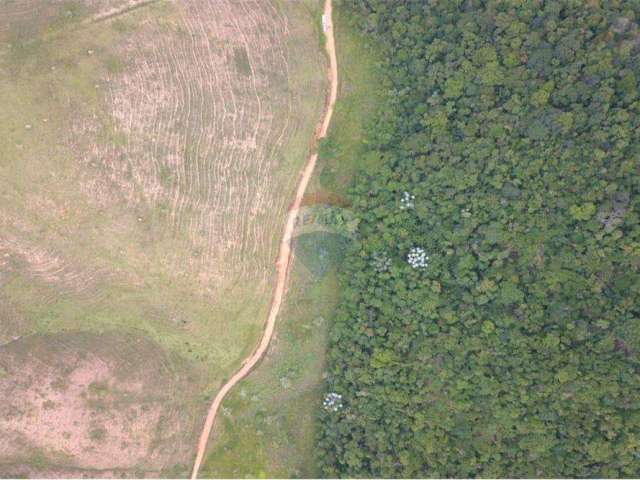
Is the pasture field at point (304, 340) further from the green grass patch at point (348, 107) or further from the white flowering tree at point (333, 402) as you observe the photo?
the white flowering tree at point (333, 402)

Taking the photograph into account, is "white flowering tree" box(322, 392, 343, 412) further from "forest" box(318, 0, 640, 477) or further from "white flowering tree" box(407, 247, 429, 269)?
"white flowering tree" box(407, 247, 429, 269)

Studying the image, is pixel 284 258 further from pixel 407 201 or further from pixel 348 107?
pixel 348 107

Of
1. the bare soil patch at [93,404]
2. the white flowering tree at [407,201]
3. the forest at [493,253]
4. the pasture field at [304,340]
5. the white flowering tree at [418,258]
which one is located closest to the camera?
the forest at [493,253]

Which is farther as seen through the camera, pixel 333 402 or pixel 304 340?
pixel 304 340

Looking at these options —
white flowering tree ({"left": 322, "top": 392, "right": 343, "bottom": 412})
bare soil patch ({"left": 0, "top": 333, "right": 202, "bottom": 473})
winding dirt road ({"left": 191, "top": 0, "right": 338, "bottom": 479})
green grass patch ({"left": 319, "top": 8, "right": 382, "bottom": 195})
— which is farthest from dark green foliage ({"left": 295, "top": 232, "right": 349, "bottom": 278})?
bare soil patch ({"left": 0, "top": 333, "right": 202, "bottom": 473})


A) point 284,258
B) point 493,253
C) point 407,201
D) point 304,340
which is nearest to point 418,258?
point 407,201

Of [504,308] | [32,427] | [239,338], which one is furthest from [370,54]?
[32,427]

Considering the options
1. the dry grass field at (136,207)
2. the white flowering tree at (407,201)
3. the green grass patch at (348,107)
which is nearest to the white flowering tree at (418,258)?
the white flowering tree at (407,201)
